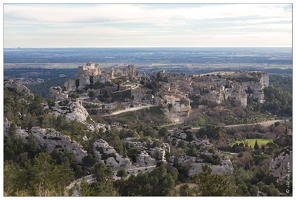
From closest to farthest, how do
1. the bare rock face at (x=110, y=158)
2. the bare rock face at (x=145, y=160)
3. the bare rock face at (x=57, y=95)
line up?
the bare rock face at (x=110, y=158)
the bare rock face at (x=145, y=160)
the bare rock face at (x=57, y=95)

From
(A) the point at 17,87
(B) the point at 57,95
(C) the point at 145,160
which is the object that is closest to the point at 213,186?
(C) the point at 145,160

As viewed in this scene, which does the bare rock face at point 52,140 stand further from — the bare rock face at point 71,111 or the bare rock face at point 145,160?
the bare rock face at point 71,111

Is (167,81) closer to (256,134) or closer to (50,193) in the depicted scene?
(256,134)

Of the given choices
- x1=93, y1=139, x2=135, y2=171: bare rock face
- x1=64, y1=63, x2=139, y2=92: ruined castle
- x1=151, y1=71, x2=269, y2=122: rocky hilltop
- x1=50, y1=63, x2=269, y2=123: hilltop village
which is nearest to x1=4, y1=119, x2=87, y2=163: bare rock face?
x1=93, y1=139, x2=135, y2=171: bare rock face

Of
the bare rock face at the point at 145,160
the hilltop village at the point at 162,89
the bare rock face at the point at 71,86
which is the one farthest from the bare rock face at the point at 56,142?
the bare rock face at the point at 71,86

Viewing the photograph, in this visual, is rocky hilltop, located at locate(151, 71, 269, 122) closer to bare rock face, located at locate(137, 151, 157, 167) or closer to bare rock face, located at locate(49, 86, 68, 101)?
bare rock face, located at locate(49, 86, 68, 101)
